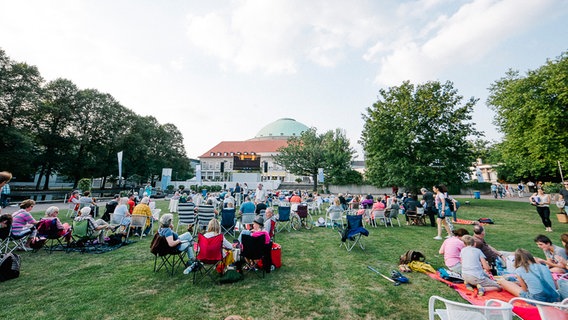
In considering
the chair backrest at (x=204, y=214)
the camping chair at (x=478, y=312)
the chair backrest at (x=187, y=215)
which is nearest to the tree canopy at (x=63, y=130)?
the chair backrest at (x=187, y=215)

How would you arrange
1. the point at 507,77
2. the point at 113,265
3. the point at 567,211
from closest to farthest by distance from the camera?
1. the point at 113,265
2. the point at 567,211
3. the point at 507,77

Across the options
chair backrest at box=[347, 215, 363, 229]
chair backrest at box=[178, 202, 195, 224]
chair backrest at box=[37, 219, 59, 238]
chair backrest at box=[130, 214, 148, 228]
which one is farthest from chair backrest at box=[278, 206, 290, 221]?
chair backrest at box=[37, 219, 59, 238]

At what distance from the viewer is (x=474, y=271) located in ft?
13.4

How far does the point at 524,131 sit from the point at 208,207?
22343 millimetres

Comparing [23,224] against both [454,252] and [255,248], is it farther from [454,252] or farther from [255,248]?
[454,252]

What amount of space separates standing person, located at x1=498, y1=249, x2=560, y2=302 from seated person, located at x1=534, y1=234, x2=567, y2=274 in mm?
1217

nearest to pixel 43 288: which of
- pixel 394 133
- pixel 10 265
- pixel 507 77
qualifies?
pixel 10 265

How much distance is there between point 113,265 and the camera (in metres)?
5.38

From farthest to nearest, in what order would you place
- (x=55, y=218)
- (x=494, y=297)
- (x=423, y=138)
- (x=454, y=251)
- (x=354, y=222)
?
(x=423, y=138), (x=354, y=222), (x=55, y=218), (x=454, y=251), (x=494, y=297)

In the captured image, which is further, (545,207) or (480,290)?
(545,207)

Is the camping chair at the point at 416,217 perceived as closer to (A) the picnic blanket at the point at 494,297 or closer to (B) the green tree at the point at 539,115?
(A) the picnic blanket at the point at 494,297

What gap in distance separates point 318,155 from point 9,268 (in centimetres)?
3517

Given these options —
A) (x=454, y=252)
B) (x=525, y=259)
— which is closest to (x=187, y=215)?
(x=454, y=252)

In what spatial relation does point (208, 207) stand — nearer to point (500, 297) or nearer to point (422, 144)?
point (500, 297)
